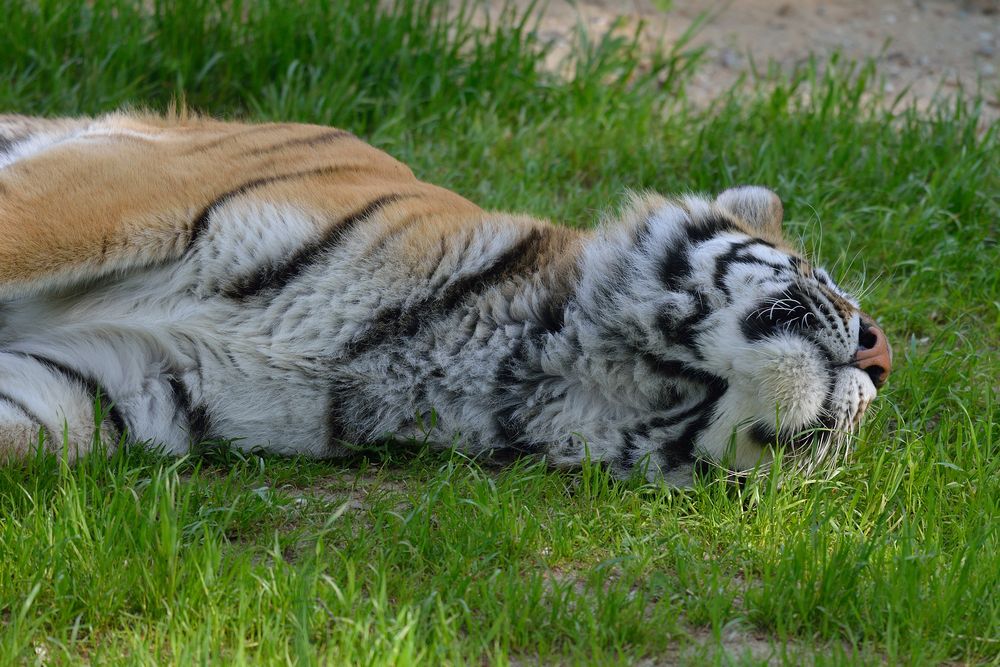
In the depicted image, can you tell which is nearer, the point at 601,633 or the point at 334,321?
the point at 601,633

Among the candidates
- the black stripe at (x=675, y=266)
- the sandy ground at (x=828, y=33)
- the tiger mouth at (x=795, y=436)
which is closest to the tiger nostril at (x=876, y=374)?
the tiger mouth at (x=795, y=436)

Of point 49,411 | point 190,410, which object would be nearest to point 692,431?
point 190,410

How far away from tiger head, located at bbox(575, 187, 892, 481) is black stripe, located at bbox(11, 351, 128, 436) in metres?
1.07

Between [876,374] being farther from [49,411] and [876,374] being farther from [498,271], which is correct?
[49,411]

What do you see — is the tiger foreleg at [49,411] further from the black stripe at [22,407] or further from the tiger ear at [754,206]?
the tiger ear at [754,206]

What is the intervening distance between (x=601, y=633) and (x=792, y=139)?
277cm

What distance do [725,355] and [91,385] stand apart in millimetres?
1435

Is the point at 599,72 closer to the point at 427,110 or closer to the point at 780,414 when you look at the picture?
the point at 427,110

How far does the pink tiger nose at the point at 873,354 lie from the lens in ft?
8.54

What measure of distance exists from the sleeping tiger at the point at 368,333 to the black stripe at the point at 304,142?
0.23 m

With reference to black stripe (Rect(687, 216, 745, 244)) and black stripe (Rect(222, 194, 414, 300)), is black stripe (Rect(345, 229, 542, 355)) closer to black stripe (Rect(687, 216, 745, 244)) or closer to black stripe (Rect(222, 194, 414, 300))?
black stripe (Rect(222, 194, 414, 300))

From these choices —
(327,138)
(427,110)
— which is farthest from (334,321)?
(427,110)

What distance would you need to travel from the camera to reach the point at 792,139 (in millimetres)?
4344

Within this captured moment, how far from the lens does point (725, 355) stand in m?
2.54
